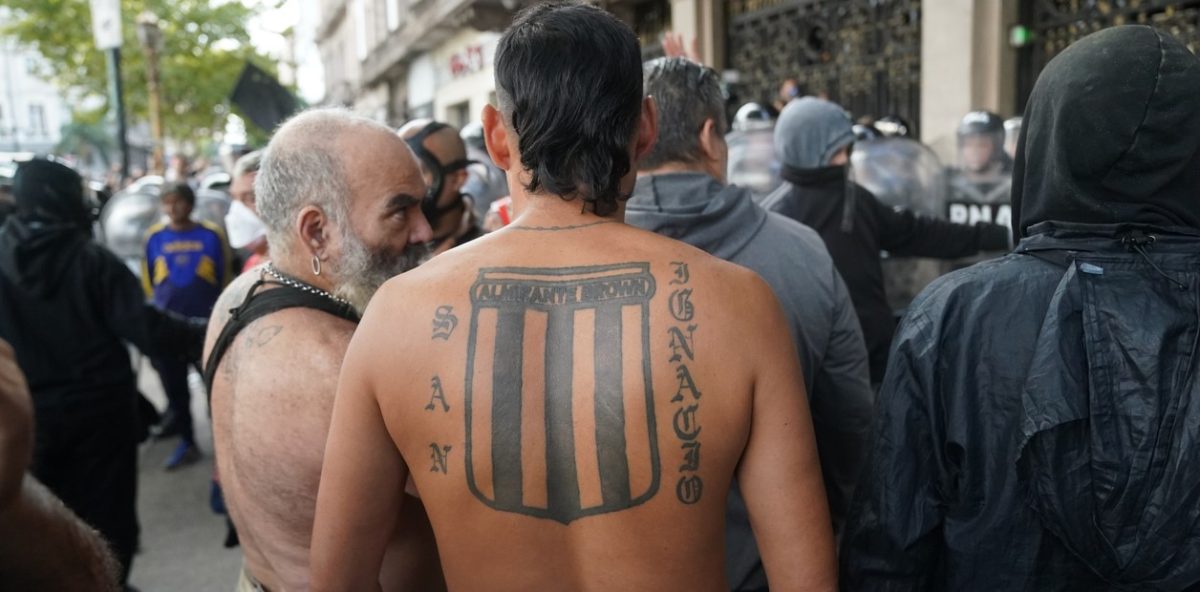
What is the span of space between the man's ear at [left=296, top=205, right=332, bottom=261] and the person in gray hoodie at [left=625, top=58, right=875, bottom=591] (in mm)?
708

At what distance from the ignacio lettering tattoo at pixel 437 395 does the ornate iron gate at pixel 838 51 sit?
23.4 ft

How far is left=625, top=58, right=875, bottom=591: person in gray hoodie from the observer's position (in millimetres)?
2061

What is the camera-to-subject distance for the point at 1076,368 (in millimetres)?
1376

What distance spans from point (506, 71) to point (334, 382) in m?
0.73

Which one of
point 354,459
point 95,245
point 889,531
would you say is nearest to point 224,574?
point 95,245

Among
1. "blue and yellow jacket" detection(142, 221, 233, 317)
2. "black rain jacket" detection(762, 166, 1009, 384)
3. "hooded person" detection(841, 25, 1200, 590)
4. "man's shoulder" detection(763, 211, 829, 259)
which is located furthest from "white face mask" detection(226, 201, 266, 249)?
"hooded person" detection(841, 25, 1200, 590)

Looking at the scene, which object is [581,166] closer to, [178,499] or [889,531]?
[889,531]

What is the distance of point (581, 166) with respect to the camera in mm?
1313

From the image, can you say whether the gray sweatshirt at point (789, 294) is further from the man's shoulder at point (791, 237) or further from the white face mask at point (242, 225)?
the white face mask at point (242, 225)

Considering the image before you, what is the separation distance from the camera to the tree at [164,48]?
65.4 feet

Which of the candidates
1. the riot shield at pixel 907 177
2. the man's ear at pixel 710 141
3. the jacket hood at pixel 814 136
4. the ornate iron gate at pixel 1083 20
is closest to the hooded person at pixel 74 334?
the man's ear at pixel 710 141

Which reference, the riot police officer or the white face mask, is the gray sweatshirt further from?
the white face mask

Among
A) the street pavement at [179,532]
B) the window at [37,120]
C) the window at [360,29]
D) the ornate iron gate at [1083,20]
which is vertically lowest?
the street pavement at [179,532]

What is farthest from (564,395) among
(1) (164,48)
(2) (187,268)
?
(1) (164,48)
